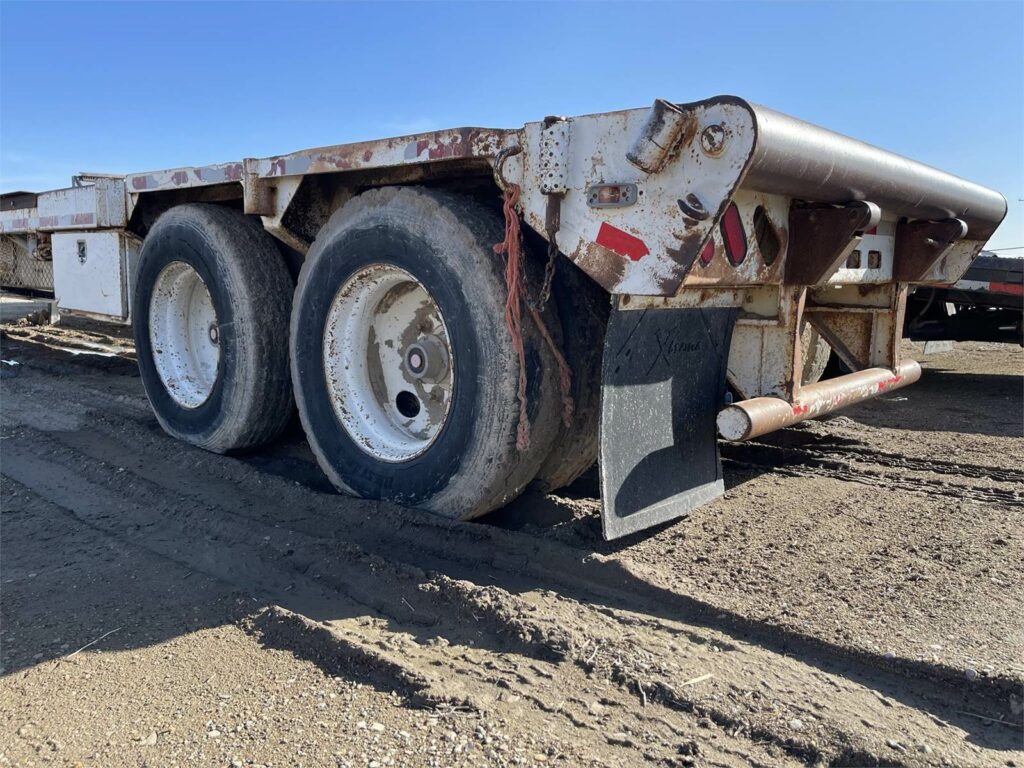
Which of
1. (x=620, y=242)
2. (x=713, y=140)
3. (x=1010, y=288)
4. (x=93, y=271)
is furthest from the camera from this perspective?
(x=1010, y=288)

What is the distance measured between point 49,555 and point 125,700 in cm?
131

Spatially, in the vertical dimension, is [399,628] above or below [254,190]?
below

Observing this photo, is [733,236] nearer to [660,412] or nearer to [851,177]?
[851,177]

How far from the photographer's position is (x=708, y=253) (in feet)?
8.80

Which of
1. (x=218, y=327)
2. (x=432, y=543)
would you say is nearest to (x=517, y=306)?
(x=432, y=543)

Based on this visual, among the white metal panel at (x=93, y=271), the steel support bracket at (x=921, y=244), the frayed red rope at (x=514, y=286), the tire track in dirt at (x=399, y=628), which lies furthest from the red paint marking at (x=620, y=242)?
the white metal panel at (x=93, y=271)

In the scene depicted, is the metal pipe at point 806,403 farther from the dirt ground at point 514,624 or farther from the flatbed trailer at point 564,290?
the dirt ground at point 514,624

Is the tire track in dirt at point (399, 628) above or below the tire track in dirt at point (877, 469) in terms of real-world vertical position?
below

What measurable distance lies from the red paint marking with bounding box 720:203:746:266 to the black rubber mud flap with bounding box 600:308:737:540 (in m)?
0.35

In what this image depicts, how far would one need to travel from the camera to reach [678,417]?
324cm

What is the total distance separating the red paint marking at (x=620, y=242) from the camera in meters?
2.57

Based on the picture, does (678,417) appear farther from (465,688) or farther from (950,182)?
(950,182)

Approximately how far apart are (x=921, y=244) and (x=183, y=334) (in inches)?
160

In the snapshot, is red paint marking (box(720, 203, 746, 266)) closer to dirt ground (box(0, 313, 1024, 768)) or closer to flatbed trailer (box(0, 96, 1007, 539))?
flatbed trailer (box(0, 96, 1007, 539))
